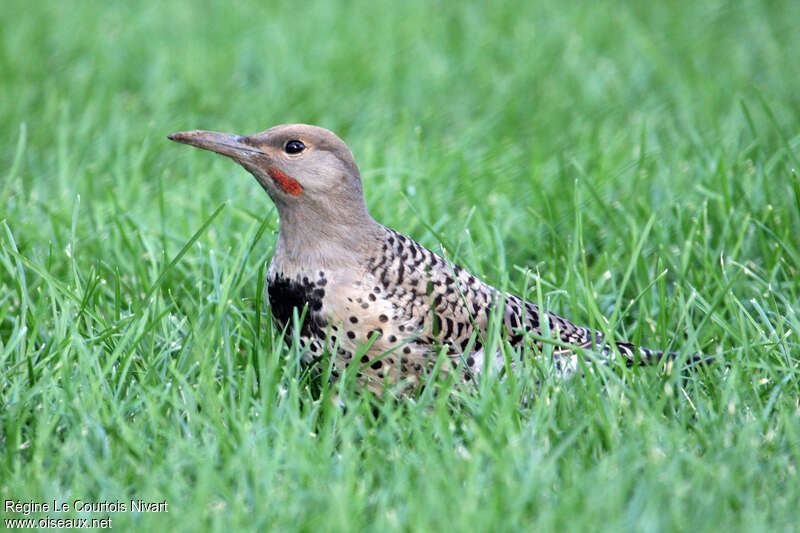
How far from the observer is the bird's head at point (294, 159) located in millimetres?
3895

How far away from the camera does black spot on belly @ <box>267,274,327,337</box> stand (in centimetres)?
379

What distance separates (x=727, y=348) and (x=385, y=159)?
8.61 ft

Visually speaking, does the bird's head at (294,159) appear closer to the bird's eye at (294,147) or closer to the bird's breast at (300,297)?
the bird's eye at (294,147)

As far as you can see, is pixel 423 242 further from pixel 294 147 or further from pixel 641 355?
pixel 641 355

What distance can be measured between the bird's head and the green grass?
342 mm

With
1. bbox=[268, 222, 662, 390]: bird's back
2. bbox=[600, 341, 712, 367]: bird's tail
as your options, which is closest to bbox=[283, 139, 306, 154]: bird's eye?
bbox=[268, 222, 662, 390]: bird's back

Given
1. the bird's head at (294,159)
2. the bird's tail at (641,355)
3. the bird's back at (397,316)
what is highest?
the bird's head at (294,159)

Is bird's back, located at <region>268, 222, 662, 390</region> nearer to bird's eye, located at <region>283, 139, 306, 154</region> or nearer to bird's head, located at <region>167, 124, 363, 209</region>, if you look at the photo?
bird's head, located at <region>167, 124, 363, 209</region>

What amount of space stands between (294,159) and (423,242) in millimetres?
1419

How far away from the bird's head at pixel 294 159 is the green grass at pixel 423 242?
342mm

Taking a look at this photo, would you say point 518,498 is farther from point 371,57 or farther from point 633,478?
point 371,57

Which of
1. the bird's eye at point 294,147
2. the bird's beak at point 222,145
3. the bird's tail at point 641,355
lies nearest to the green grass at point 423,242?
the bird's tail at point 641,355

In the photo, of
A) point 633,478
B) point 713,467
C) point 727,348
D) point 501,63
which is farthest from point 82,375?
point 501,63

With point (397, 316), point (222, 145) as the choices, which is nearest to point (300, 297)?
point (397, 316)
